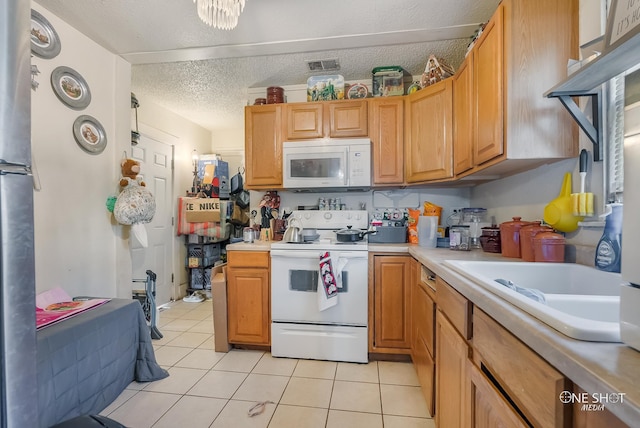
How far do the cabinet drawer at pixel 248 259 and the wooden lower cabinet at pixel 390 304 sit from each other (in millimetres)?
858

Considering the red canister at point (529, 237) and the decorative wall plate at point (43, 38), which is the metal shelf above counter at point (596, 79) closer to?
the red canister at point (529, 237)

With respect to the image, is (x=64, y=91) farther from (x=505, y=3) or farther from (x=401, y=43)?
(x=505, y=3)

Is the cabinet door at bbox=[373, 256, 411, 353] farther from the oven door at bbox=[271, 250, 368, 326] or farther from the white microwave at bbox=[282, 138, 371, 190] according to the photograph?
the white microwave at bbox=[282, 138, 371, 190]

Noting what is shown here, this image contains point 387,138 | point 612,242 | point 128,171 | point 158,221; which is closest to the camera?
point 612,242

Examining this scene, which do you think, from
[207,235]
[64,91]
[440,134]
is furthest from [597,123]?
[207,235]

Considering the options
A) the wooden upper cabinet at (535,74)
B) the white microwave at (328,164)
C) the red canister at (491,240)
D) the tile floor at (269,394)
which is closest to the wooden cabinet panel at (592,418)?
the wooden upper cabinet at (535,74)

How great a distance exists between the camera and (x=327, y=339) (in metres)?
2.14

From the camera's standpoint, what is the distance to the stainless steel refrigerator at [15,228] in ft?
1.85

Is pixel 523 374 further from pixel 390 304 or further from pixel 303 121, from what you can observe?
pixel 303 121

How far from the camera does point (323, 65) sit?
2496 millimetres

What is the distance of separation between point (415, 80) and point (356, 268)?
1.94 m

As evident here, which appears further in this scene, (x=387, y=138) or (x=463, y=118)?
(x=387, y=138)

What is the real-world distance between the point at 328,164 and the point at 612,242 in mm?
1804

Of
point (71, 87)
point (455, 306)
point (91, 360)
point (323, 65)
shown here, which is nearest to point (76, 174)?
point (71, 87)
